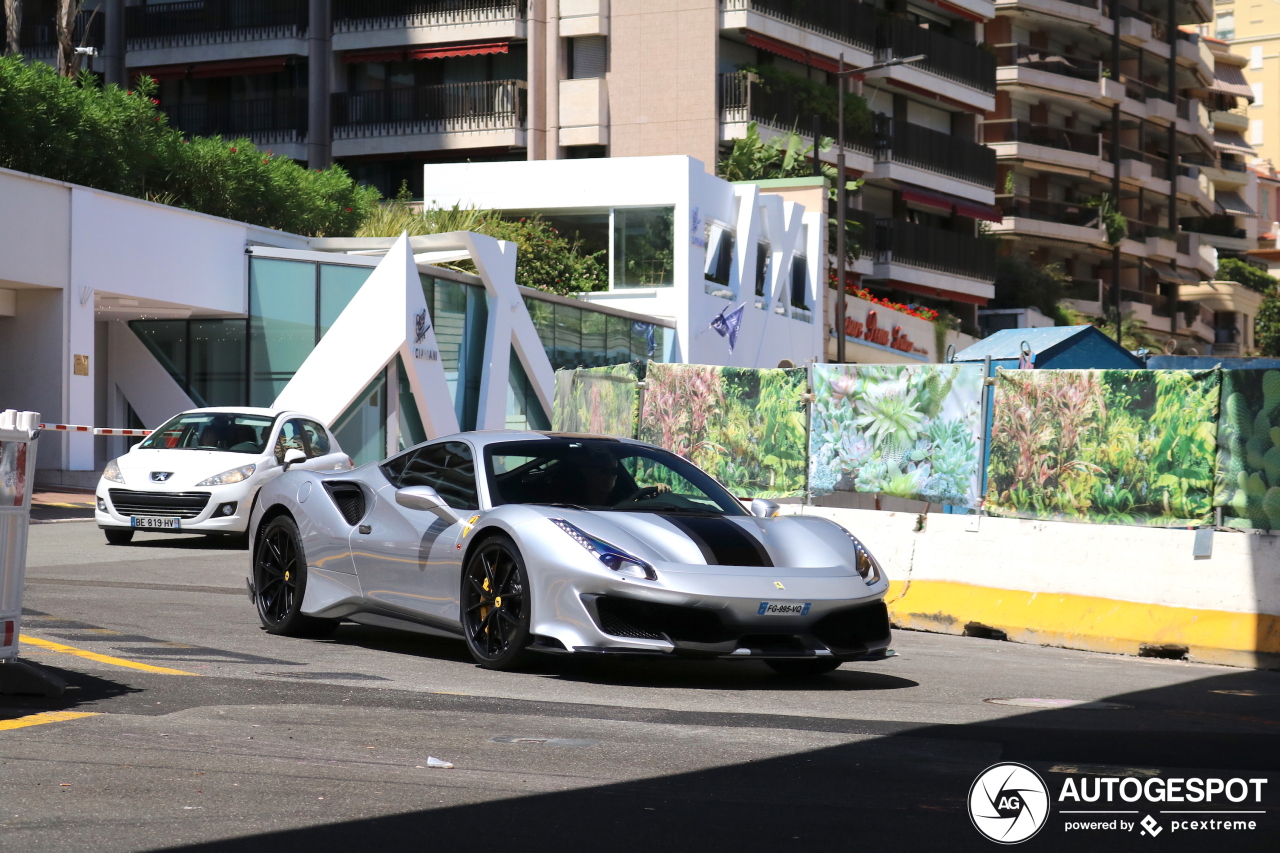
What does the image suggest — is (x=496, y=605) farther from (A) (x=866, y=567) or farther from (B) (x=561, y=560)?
(A) (x=866, y=567)

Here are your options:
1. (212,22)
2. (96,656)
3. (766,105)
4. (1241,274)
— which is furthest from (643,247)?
(1241,274)

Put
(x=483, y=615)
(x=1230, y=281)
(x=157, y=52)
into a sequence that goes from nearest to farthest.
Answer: (x=483, y=615) < (x=157, y=52) < (x=1230, y=281)

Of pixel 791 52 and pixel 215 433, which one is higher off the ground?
pixel 791 52

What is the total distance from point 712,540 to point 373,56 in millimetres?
43215

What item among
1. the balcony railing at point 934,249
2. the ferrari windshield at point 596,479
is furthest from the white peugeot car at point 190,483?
the balcony railing at point 934,249

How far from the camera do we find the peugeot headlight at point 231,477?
1714 centimetres

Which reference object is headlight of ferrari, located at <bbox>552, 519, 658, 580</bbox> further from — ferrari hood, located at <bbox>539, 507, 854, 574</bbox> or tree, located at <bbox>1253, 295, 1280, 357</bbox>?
tree, located at <bbox>1253, 295, 1280, 357</bbox>

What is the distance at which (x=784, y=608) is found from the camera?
801cm

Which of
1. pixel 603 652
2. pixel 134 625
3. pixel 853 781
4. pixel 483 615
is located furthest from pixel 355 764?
pixel 134 625

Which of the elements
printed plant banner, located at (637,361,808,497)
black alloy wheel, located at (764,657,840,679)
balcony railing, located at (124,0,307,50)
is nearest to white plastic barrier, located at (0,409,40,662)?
black alloy wheel, located at (764,657,840,679)

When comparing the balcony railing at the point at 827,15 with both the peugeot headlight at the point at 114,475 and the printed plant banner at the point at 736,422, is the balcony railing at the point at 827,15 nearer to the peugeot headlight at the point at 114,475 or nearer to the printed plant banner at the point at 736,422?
the peugeot headlight at the point at 114,475

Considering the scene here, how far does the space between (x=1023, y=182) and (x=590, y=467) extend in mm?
65634

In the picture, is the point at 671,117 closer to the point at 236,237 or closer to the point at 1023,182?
the point at 236,237

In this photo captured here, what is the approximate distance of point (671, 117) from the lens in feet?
151
